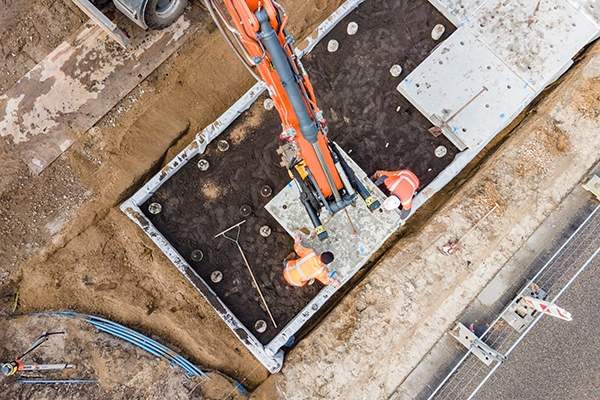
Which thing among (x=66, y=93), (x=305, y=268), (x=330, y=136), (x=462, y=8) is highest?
(x=462, y=8)

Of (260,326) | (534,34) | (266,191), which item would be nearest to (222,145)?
(266,191)

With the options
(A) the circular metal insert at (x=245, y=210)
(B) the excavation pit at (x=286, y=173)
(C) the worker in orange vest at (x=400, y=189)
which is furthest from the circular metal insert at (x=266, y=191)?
(C) the worker in orange vest at (x=400, y=189)

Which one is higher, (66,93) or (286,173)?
(286,173)

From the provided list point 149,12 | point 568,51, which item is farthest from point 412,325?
point 149,12

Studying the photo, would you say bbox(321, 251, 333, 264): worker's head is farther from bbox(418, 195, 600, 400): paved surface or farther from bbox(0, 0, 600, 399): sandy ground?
bbox(418, 195, 600, 400): paved surface

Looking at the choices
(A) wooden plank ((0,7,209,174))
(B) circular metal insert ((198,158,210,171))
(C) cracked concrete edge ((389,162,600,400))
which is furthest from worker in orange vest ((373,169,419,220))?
(A) wooden plank ((0,7,209,174))

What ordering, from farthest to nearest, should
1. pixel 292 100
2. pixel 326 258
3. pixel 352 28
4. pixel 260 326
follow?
pixel 352 28
pixel 260 326
pixel 326 258
pixel 292 100

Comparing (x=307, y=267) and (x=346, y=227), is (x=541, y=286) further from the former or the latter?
(x=307, y=267)

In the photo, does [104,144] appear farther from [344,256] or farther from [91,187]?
[344,256]

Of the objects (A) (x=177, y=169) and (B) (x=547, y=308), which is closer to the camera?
(B) (x=547, y=308)
